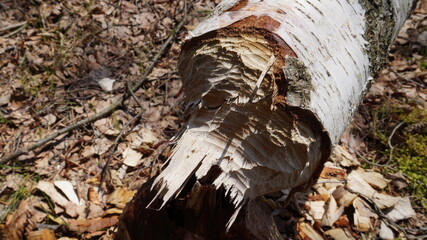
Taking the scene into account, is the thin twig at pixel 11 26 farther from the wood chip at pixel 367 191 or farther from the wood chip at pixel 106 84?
the wood chip at pixel 367 191

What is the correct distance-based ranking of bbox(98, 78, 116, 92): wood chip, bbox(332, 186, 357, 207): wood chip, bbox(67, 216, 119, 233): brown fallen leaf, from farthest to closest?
bbox(98, 78, 116, 92): wood chip, bbox(332, 186, 357, 207): wood chip, bbox(67, 216, 119, 233): brown fallen leaf

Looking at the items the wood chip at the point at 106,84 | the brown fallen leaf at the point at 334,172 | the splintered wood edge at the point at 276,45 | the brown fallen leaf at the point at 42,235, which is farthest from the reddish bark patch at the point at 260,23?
the wood chip at the point at 106,84

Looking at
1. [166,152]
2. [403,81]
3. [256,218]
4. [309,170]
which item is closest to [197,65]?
[309,170]

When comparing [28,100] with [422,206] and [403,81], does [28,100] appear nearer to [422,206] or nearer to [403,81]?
[422,206]

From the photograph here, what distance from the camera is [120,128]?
2611 mm

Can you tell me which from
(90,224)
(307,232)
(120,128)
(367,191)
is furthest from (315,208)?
(120,128)

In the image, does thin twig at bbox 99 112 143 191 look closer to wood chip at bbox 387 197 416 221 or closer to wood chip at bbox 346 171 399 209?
wood chip at bbox 346 171 399 209

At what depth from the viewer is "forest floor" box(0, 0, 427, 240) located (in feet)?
7.10

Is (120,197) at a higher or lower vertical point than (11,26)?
lower

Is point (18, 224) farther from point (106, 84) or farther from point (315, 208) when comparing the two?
point (315, 208)

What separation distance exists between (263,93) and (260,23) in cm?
29

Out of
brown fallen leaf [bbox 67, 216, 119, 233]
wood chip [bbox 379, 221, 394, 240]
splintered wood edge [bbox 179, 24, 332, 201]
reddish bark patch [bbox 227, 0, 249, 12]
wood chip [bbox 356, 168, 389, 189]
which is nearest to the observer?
splintered wood edge [bbox 179, 24, 332, 201]

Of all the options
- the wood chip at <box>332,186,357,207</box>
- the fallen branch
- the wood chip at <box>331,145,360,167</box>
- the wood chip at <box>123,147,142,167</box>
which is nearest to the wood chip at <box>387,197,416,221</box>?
the wood chip at <box>332,186,357,207</box>

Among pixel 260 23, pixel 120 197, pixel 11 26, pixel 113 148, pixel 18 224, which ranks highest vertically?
pixel 260 23
